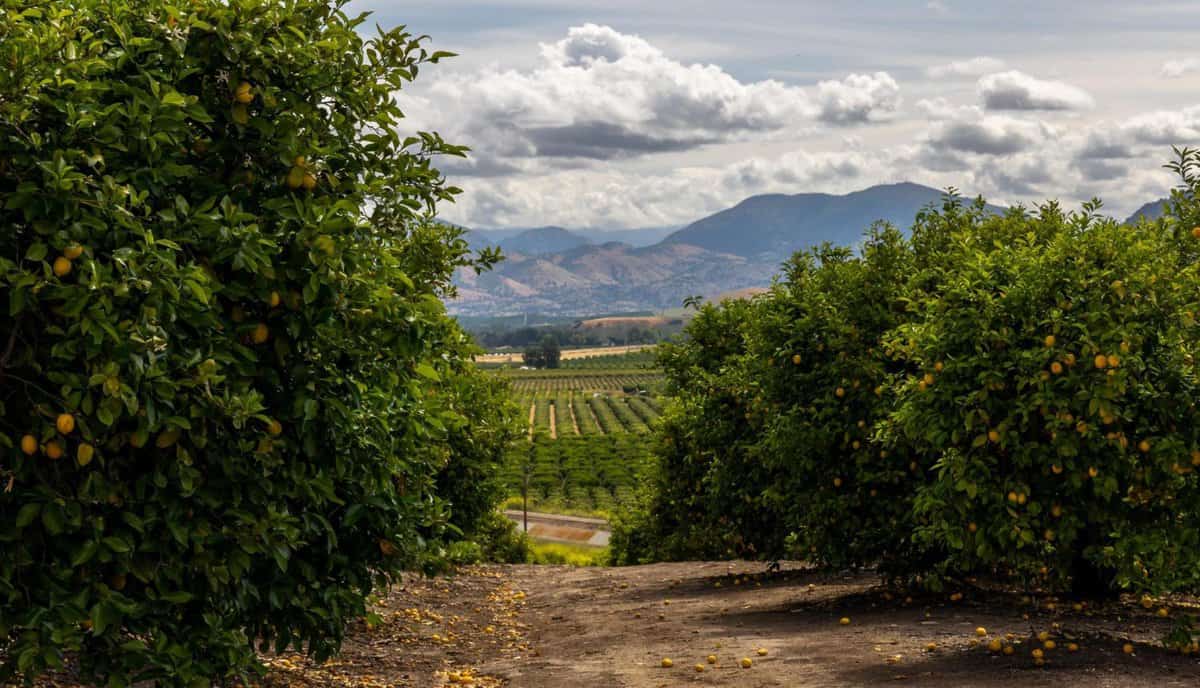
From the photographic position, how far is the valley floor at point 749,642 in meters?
10.3

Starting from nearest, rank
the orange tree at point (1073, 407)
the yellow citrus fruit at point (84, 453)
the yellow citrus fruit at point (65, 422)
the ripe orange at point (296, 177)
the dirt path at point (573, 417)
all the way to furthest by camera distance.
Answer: the yellow citrus fruit at point (65, 422)
the yellow citrus fruit at point (84, 453)
the ripe orange at point (296, 177)
the orange tree at point (1073, 407)
the dirt path at point (573, 417)

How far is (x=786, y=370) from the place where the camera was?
1550cm

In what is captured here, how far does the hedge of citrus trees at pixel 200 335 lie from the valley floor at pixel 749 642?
4.51m

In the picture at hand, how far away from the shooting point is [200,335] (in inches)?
247

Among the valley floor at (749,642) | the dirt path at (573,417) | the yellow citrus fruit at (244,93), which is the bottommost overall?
the dirt path at (573,417)

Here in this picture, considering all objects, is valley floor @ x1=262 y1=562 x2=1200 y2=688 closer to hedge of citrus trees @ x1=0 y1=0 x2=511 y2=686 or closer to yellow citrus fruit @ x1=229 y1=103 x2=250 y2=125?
hedge of citrus trees @ x1=0 y1=0 x2=511 y2=686

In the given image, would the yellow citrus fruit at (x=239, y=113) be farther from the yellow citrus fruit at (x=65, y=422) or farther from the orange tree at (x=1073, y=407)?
the orange tree at (x=1073, y=407)

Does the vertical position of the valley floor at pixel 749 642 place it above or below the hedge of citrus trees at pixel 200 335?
below

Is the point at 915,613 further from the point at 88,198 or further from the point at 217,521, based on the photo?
the point at 88,198

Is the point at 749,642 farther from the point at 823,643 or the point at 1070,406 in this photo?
the point at 1070,406

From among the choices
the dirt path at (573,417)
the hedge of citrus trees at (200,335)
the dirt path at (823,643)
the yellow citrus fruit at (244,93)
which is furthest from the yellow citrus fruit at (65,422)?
the dirt path at (573,417)

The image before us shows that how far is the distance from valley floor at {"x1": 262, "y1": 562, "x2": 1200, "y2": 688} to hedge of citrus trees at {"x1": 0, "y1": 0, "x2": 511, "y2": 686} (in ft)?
14.8

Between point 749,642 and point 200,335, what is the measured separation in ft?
29.5

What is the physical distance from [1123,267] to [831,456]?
18.6 feet
